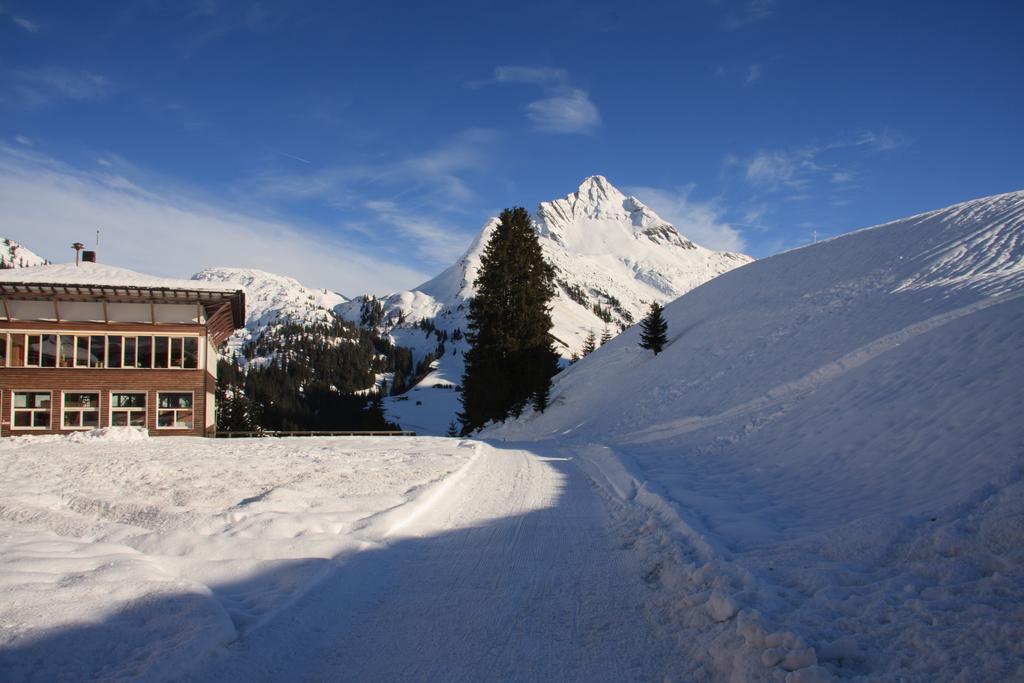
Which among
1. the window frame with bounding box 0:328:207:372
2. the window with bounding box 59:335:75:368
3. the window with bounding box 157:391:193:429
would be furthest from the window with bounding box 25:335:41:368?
the window with bounding box 157:391:193:429

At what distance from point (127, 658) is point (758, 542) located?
256 inches

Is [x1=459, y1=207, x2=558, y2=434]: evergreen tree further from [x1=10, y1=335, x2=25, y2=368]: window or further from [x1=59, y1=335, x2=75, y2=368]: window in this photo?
[x1=10, y1=335, x2=25, y2=368]: window

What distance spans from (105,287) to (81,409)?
5.90 m

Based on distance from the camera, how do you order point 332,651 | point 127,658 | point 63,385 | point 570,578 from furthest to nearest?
point 63,385, point 570,578, point 332,651, point 127,658

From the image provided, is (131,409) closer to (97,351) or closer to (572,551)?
(97,351)

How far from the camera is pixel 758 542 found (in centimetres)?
720

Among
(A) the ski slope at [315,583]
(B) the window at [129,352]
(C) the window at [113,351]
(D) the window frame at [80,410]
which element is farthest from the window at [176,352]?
(A) the ski slope at [315,583]

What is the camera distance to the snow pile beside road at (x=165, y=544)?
4.40 metres

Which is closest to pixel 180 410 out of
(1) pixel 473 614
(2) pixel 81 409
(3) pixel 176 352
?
(3) pixel 176 352

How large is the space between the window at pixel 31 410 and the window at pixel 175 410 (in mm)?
4688

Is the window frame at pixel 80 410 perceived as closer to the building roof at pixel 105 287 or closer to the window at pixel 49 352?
the window at pixel 49 352

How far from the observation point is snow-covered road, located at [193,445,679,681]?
4.42m

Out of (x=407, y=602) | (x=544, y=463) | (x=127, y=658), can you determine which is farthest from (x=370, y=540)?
(x=544, y=463)

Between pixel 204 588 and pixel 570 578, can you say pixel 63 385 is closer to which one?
pixel 204 588
